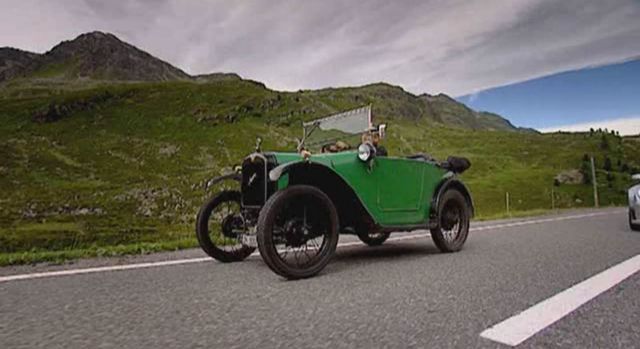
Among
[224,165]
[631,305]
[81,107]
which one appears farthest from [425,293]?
[81,107]

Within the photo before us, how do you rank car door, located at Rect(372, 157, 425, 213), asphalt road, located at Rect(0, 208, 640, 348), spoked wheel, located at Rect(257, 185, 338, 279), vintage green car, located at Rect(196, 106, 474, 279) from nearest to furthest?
asphalt road, located at Rect(0, 208, 640, 348)
spoked wheel, located at Rect(257, 185, 338, 279)
vintage green car, located at Rect(196, 106, 474, 279)
car door, located at Rect(372, 157, 425, 213)

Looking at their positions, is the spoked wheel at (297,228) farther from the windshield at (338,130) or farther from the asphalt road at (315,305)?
the windshield at (338,130)

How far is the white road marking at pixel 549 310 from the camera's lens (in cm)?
275

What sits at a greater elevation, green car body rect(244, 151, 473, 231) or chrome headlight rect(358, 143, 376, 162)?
chrome headlight rect(358, 143, 376, 162)

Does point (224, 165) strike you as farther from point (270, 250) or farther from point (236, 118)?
point (270, 250)

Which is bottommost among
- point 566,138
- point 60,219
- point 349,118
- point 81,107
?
point 60,219

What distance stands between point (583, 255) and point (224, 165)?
73224 millimetres

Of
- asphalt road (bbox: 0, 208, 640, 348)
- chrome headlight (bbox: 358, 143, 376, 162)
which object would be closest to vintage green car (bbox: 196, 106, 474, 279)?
chrome headlight (bbox: 358, 143, 376, 162)

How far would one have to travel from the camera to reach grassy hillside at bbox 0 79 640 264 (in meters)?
40.3

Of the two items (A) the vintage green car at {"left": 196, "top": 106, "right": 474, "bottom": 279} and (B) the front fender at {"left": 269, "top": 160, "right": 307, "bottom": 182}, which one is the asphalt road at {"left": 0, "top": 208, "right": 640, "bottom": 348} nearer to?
(A) the vintage green car at {"left": 196, "top": 106, "right": 474, "bottom": 279}

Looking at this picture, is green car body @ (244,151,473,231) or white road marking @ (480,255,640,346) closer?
white road marking @ (480,255,640,346)

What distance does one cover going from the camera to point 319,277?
479cm

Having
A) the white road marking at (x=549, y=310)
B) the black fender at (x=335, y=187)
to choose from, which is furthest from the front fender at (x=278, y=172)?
the white road marking at (x=549, y=310)

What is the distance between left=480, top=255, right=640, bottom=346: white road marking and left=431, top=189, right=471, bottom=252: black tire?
2.25 metres
